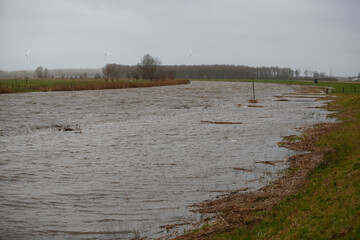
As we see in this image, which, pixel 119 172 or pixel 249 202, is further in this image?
pixel 119 172

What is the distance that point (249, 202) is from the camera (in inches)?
377

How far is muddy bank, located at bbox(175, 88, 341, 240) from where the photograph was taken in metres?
8.05

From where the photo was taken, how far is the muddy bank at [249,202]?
26.4 feet

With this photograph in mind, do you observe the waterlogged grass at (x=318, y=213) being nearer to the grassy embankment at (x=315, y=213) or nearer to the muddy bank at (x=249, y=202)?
the grassy embankment at (x=315, y=213)

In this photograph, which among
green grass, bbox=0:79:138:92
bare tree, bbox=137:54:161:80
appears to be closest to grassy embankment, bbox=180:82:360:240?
green grass, bbox=0:79:138:92

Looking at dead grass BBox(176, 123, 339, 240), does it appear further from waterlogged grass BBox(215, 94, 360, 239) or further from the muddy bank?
waterlogged grass BBox(215, 94, 360, 239)

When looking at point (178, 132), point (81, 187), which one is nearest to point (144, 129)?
point (178, 132)

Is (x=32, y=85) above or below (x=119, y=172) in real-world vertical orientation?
above

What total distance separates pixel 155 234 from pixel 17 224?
3864 mm

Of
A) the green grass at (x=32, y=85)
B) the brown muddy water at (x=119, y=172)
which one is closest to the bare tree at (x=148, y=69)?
the green grass at (x=32, y=85)

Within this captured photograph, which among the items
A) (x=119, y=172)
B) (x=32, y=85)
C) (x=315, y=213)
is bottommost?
(x=119, y=172)

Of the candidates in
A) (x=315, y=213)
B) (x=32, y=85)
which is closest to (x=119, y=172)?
(x=315, y=213)

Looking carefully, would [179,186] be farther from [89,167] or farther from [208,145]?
[208,145]

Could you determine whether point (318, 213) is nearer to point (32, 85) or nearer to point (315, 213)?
point (315, 213)
